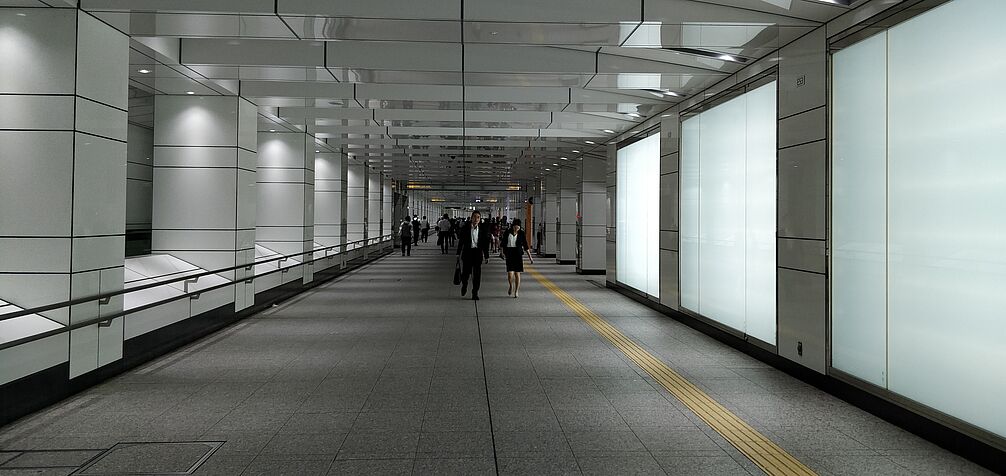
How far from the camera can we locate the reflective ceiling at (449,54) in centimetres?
584

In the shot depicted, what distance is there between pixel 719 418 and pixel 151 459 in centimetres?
401

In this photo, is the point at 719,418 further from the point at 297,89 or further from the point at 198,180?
the point at 198,180

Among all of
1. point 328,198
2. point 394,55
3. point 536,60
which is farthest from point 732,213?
point 328,198

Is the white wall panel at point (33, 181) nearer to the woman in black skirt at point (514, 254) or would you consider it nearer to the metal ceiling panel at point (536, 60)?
the metal ceiling panel at point (536, 60)

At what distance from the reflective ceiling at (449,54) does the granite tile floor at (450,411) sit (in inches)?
136

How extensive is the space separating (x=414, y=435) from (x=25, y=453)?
8.22ft

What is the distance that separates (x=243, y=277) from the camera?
32.9 feet

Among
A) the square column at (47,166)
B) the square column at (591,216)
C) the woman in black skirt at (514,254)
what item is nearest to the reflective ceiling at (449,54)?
the square column at (47,166)

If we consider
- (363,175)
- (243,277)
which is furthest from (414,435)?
(363,175)

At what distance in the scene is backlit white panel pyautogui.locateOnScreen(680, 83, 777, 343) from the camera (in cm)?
707

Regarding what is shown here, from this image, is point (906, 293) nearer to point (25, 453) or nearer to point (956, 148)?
point (956, 148)

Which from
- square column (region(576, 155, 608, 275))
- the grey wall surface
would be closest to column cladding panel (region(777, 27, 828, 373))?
the grey wall surface

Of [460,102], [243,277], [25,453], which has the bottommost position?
[25,453]

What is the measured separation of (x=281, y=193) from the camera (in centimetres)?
1401
